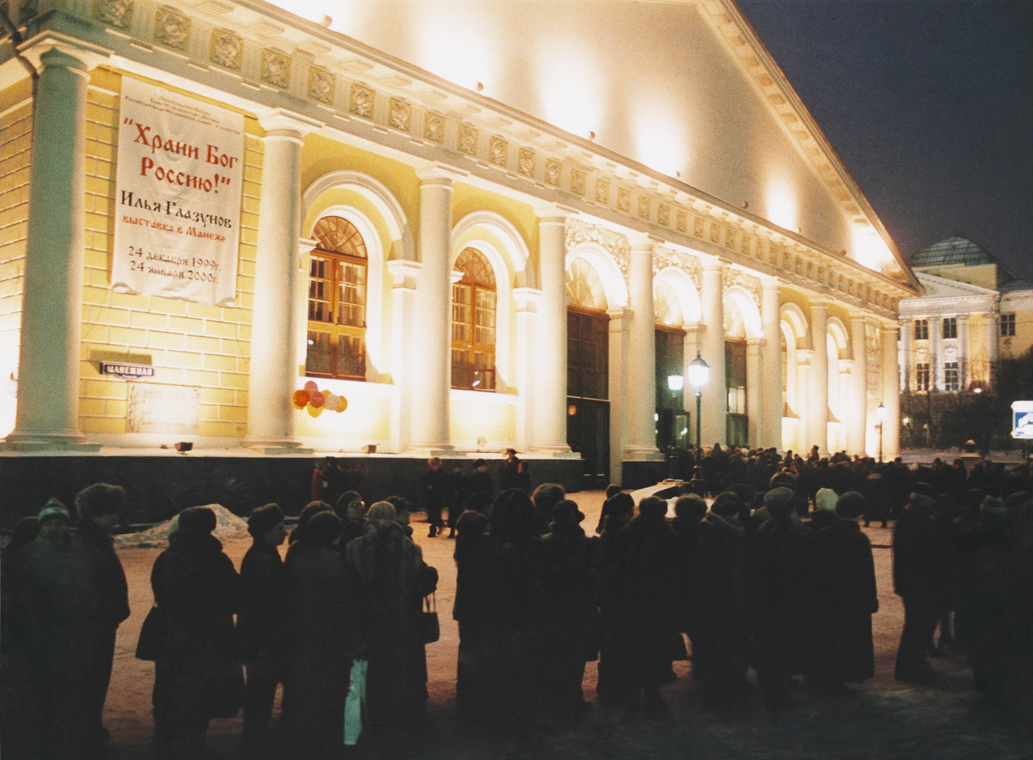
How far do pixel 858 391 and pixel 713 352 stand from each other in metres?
12.2

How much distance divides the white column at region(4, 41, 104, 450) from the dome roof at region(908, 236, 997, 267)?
273 ft

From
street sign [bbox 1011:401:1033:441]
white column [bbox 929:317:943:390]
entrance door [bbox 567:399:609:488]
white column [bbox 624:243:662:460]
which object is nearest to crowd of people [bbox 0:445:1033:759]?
entrance door [bbox 567:399:609:488]

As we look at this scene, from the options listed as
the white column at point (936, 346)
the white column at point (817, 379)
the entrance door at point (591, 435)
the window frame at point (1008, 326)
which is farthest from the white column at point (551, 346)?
the window frame at point (1008, 326)

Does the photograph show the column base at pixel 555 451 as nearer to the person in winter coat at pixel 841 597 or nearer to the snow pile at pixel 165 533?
the snow pile at pixel 165 533

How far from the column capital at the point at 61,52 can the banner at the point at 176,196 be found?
2.99 ft

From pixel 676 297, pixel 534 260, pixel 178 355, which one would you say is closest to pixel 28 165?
pixel 178 355

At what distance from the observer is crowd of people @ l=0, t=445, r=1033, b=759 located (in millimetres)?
5348

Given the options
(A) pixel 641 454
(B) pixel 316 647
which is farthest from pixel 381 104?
(B) pixel 316 647

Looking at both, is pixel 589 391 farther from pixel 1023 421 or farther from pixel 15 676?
pixel 15 676

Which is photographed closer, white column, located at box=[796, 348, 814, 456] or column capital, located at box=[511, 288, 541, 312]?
column capital, located at box=[511, 288, 541, 312]

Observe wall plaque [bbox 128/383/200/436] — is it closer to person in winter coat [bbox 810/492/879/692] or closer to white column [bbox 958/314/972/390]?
person in winter coat [bbox 810/492/879/692]

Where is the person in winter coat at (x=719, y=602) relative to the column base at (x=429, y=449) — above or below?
below

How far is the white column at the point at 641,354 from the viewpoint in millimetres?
25609

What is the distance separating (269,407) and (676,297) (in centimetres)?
1570
